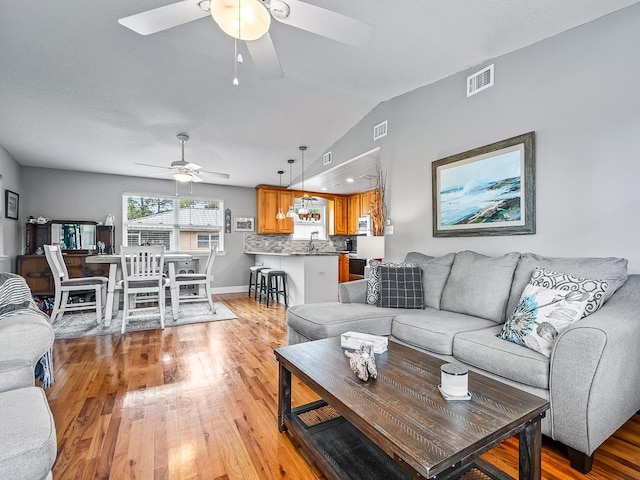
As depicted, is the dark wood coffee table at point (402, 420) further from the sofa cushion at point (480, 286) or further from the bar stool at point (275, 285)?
the bar stool at point (275, 285)

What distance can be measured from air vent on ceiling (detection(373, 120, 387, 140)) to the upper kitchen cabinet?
10.6ft

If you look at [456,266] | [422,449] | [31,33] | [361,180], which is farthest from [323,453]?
[361,180]

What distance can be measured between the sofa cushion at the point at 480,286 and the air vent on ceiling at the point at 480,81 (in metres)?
Result: 1.56

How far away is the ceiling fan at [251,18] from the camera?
1514 mm

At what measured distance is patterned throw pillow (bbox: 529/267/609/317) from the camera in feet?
5.67

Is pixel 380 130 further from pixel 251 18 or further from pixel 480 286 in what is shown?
pixel 251 18

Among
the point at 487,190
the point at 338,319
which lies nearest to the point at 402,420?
the point at 338,319

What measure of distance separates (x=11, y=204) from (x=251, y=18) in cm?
536

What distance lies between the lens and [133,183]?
19.8 feet

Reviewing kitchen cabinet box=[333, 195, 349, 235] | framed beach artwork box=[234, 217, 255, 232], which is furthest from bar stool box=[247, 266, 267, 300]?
kitchen cabinet box=[333, 195, 349, 235]

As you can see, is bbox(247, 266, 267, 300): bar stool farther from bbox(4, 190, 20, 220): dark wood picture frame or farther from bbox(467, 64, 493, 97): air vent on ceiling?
bbox(467, 64, 493, 97): air vent on ceiling

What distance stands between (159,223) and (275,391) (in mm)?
5226

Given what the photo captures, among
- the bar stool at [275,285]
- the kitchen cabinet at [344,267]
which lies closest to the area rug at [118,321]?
the bar stool at [275,285]

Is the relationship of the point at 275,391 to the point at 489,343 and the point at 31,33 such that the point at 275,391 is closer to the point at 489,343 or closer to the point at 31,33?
the point at 489,343
